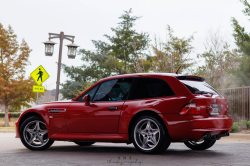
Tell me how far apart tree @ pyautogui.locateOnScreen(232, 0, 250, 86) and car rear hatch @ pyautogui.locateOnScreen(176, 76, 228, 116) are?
38.3 feet

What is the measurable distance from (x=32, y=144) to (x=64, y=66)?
128ft

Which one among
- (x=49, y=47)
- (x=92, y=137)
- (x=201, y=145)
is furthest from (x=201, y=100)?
(x=49, y=47)

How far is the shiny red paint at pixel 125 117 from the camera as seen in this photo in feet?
21.7

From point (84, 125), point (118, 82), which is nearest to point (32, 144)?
point (84, 125)

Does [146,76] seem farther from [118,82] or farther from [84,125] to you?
[84,125]

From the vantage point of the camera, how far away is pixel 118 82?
25.3ft

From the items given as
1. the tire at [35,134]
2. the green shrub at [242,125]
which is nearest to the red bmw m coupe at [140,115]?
the tire at [35,134]

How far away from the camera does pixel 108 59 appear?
4300 cm

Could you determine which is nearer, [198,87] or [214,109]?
[214,109]

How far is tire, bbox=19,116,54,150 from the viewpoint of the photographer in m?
8.20

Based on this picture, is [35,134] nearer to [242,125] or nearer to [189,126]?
[189,126]

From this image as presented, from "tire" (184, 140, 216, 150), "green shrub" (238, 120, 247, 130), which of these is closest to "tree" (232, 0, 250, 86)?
"green shrub" (238, 120, 247, 130)

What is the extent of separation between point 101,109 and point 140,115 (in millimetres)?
863

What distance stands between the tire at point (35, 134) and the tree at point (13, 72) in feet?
93.1
